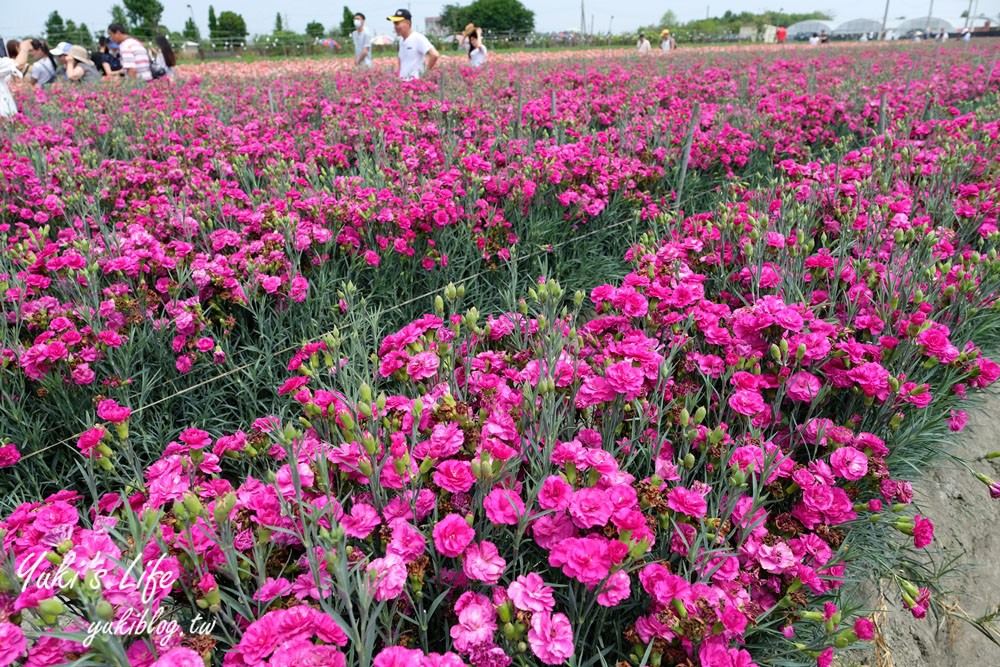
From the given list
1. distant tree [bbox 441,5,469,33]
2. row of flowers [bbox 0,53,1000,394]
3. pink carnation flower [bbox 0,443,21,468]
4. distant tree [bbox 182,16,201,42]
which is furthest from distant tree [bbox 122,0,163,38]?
pink carnation flower [bbox 0,443,21,468]

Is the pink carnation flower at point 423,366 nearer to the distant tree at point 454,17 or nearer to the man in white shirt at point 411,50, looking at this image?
the man in white shirt at point 411,50

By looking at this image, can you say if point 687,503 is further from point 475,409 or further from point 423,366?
point 423,366

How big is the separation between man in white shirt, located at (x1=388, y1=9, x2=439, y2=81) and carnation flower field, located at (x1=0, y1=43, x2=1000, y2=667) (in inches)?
159

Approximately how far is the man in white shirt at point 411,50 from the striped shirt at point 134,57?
4.18 m

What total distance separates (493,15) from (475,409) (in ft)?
219

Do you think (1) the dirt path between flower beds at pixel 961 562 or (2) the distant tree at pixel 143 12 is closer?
(1) the dirt path between flower beds at pixel 961 562

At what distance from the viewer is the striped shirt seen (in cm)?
917

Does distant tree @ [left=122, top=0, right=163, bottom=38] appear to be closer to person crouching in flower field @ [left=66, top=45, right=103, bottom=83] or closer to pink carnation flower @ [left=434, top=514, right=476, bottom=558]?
person crouching in flower field @ [left=66, top=45, right=103, bottom=83]

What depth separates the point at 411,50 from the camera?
7984 mm

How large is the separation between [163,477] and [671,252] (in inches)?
78.0

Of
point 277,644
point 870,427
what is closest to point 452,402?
point 277,644

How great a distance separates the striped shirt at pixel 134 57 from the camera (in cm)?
917

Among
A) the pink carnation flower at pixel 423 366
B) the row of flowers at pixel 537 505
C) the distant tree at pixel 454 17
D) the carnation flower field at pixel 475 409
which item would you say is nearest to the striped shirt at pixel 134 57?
the carnation flower field at pixel 475 409

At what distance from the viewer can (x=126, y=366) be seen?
239 cm
